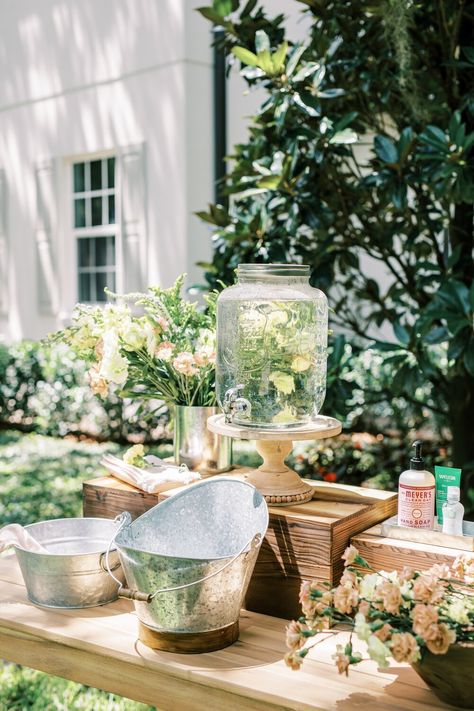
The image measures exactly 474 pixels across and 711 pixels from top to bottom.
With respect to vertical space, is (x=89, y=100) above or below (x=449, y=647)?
above

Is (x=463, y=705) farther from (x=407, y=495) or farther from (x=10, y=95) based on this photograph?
(x=10, y=95)

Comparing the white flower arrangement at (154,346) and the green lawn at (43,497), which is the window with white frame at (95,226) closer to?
the green lawn at (43,497)

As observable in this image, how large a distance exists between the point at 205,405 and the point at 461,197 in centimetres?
125

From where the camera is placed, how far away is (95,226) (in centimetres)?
826

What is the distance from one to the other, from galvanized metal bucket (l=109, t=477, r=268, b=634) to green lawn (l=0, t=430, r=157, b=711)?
4.14 feet

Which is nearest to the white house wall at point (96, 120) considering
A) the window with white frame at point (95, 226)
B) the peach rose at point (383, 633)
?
the window with white frame at point (95, 226)

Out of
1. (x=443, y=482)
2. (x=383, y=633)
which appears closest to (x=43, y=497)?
(x=443, y=482)

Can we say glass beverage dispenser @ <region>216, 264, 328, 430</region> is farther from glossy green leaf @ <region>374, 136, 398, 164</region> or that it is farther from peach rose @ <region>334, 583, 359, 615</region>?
glossy green leaf @ <region>374, 136, 398, 164</region>

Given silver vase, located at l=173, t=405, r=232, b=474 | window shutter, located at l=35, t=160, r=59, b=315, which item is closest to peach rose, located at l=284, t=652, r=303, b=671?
silver vase, located at l=173, t=405, r=232, b=474

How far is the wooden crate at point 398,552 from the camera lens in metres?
1.94

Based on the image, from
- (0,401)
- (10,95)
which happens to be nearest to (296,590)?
(0,401)

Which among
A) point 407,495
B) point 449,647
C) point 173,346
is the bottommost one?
point 449,647

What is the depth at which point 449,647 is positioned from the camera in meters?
1.52

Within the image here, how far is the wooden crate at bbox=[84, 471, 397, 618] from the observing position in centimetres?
198
